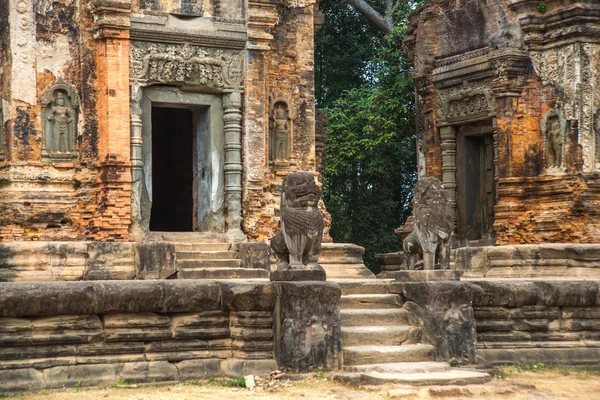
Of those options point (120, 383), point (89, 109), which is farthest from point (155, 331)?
point (89, 109)

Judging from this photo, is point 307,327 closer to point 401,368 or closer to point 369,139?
point 401,368

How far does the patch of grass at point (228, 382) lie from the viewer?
382 inches

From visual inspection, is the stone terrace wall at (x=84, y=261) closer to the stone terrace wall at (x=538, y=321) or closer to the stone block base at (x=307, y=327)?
the stone block base at (x=307, y=327)

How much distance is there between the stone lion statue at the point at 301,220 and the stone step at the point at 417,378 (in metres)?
1.25

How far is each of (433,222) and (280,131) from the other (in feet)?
15.4

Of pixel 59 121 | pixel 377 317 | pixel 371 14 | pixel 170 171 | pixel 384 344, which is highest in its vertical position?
pixel 371 14

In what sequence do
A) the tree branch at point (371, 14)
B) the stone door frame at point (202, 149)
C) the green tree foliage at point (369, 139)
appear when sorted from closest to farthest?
1. the stone door frame at point (202, 149)
2. the green tree foliage at point (369, 139)
3. the tree branch at point (371, 14)

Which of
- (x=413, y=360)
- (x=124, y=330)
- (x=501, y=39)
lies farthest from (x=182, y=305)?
(x=501, y=39)

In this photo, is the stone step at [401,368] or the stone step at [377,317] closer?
the stone step at [401,368]

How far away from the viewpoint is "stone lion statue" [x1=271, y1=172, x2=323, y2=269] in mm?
10234

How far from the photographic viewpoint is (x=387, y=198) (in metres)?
26.3

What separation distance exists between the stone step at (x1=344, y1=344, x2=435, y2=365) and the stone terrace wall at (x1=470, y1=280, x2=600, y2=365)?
100cm

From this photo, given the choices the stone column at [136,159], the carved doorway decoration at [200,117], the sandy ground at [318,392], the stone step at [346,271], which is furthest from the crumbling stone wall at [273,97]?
the sandy ground at [318,392]

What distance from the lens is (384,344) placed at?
10492 mm
